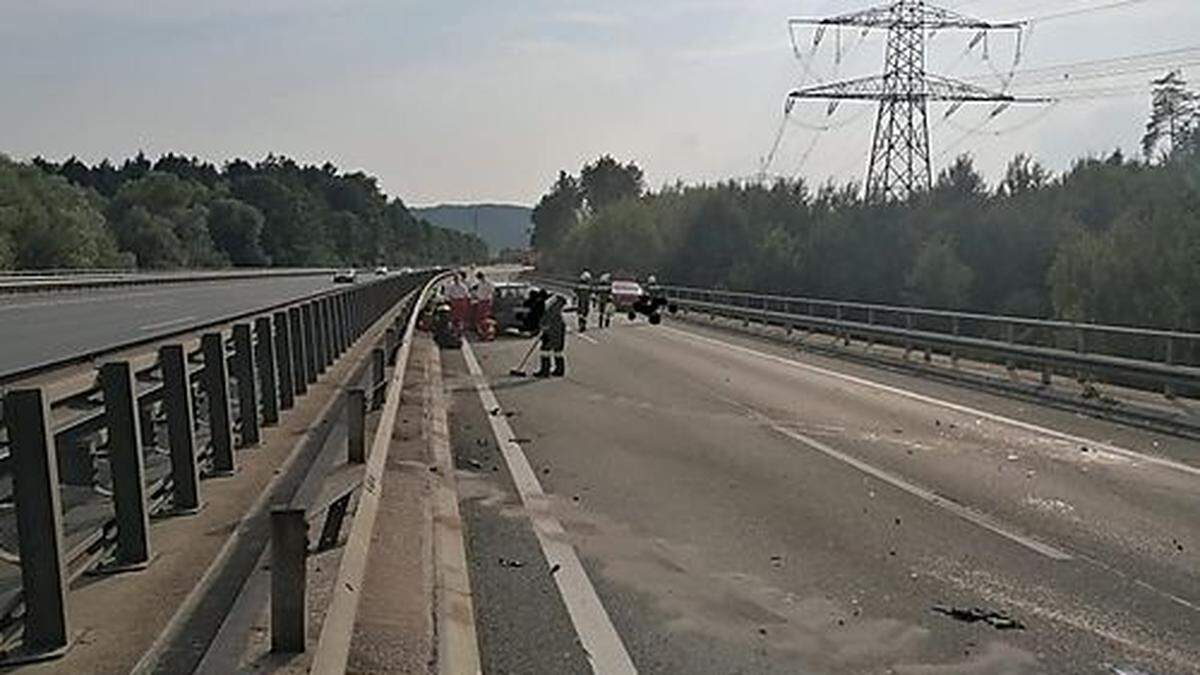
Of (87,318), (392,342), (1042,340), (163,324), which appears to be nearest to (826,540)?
(392,342)

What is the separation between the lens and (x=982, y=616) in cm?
808

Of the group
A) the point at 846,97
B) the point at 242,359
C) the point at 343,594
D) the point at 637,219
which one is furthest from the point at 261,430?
the point at 637,219

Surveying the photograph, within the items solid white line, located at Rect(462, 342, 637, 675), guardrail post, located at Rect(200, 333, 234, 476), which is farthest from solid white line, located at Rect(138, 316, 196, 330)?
guardrail post, located at Rect(200, 333, 234, 476)

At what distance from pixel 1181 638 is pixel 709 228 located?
251ft

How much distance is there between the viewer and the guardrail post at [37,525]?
20.2ft

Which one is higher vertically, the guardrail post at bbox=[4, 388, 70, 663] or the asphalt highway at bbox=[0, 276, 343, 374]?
the guardrail post at bbox=[4, 388, 70, 663]

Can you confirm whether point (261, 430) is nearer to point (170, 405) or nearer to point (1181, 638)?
point (170, 405)

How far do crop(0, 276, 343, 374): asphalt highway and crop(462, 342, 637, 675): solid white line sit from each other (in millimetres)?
5838

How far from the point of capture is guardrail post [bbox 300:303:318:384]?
65.0 ft

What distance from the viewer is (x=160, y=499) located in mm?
9969

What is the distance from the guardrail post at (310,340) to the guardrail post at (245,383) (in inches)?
228

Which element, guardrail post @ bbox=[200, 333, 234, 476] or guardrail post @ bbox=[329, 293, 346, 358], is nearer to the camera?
guardrail post @ bbox=[200, 333, 234, 476]

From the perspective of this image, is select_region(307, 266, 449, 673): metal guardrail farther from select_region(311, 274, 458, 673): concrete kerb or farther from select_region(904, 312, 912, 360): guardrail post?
select_region(904, 312, 912, 360): guardrail post

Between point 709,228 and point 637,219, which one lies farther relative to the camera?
point 637,219
